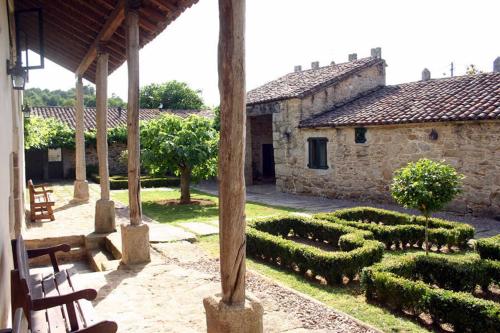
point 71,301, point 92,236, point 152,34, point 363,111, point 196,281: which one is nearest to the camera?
point 71,301

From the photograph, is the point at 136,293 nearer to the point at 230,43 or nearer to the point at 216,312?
the point at 216,312

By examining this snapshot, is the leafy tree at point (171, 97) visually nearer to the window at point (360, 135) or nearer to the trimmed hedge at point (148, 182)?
the trimmed hedge at point (148, 182)

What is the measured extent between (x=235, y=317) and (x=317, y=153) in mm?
13240

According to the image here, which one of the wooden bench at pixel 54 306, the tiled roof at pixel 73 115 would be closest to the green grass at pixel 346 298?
the wooden bench at pixel 54 306

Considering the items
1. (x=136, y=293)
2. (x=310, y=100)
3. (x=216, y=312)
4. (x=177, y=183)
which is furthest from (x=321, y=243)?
(x=177, y=183)

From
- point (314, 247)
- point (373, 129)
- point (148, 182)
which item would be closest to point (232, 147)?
point (314, 247)

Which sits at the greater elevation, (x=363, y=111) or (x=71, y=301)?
(x=363, y=111)

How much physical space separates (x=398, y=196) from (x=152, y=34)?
5.00 meters

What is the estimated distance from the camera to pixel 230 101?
10.6ft

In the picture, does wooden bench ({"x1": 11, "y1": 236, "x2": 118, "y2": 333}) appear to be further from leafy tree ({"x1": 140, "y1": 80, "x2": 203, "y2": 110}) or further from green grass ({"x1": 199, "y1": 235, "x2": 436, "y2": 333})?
leafy tree ({"x1": 140, "y1": 80, "x2": 203, "y2": 110})

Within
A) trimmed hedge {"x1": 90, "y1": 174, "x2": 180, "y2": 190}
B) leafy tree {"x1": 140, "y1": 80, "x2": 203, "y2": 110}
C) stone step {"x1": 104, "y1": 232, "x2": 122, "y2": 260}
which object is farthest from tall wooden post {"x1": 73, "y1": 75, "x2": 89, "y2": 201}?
leafy tree {"x1": 140, "y1": 80, "x2": 203, "y2": 110}

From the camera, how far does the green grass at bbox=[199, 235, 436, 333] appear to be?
4891mm

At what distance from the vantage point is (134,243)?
6762 mm

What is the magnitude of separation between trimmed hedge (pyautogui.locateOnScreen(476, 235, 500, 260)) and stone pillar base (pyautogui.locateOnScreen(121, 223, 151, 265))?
534cm
